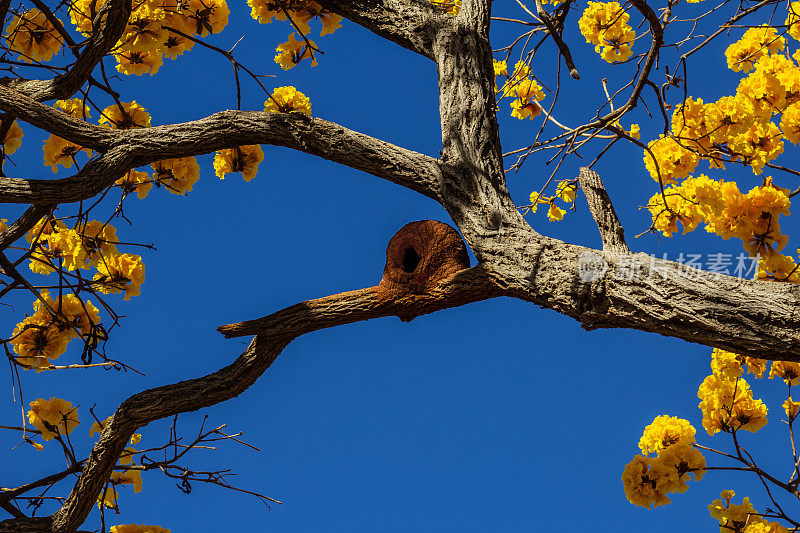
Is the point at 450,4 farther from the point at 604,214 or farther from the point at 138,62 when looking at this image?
the point at 604,214

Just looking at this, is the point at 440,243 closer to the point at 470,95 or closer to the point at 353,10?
the point at 470,95

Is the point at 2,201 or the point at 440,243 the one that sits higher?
the point at 2,201

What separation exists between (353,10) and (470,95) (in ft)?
2.58

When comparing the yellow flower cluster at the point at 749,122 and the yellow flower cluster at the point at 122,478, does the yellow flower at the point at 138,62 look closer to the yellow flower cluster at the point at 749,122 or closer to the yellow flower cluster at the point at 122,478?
the yellow flower cluster at the point at 122,478

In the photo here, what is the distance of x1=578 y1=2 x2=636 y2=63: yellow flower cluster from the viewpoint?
4594 mm

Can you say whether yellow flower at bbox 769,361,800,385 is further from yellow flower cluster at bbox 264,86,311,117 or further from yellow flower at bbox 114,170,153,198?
yellow flower at bbox 114,170,153,198

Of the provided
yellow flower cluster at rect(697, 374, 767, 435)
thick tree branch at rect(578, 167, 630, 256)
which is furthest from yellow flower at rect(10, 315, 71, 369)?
yellow flower cluster at rect(697, 374, 767, 435)

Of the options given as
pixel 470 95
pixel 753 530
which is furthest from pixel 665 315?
pixel 753 530

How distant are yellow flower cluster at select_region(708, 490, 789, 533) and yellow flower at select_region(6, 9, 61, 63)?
4.32m

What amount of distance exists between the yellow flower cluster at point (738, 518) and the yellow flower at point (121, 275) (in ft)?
10.5

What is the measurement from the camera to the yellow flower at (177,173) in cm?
348

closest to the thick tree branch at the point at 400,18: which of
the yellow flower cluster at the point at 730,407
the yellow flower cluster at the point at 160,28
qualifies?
the yellow flower cluster at the point at 160,28

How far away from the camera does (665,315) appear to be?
7.47 feet

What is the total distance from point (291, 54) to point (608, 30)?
2.20 meters
